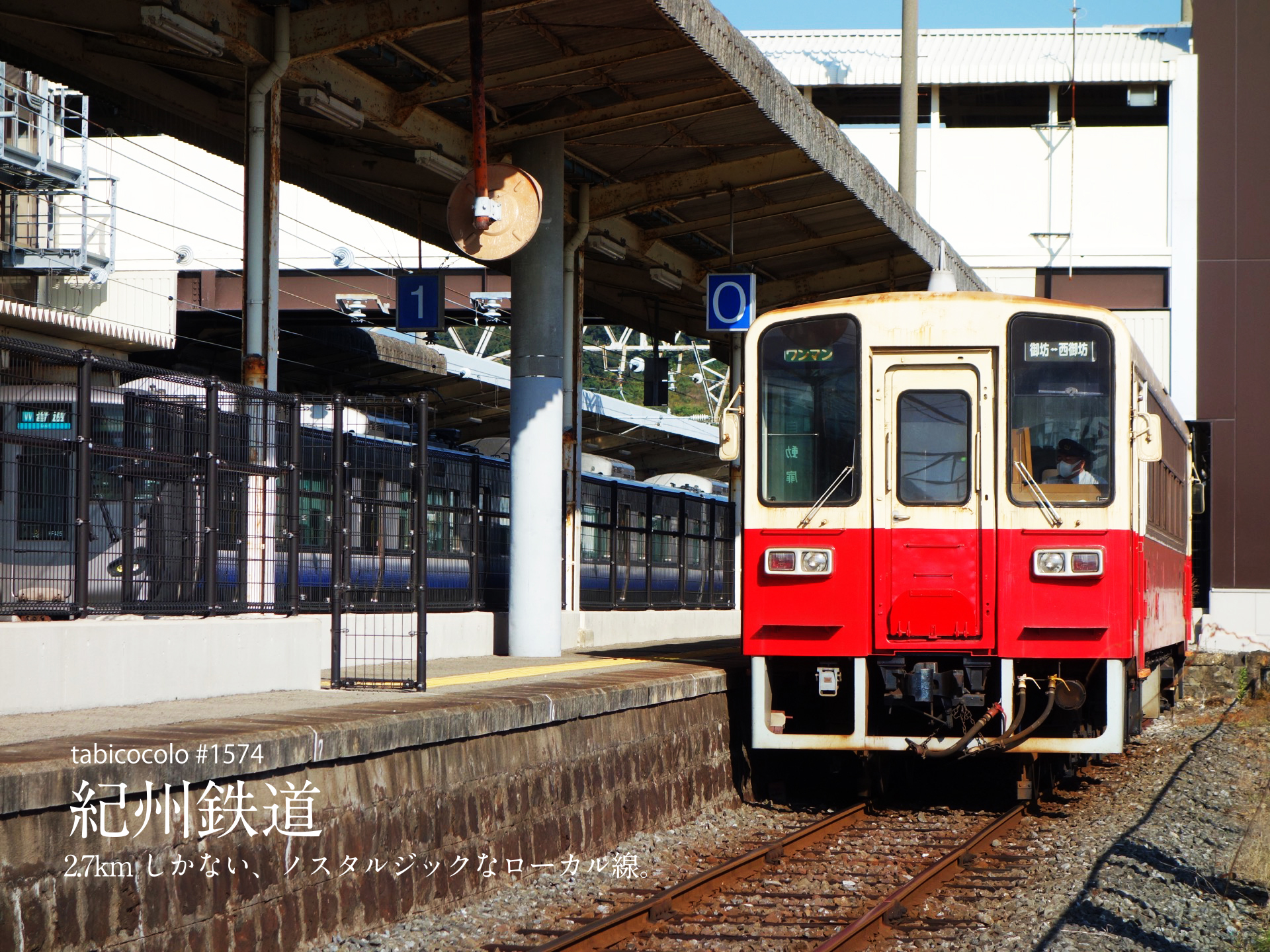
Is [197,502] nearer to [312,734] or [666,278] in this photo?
[312,734]

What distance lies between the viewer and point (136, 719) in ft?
23.3

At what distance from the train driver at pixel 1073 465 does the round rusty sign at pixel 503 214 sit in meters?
4.39

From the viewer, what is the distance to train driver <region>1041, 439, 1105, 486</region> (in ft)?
35.1

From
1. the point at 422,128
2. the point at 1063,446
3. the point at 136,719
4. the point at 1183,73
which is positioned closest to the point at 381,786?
the point at 136,719

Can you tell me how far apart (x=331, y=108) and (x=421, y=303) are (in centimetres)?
316

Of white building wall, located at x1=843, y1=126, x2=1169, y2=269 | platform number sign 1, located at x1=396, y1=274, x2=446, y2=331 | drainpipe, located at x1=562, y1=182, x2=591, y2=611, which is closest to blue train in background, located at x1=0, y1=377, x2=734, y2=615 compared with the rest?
platform number sign 1, located at x1=396, y1=274, x2=446, y2=331

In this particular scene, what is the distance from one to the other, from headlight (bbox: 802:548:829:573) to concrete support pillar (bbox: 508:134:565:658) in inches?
141

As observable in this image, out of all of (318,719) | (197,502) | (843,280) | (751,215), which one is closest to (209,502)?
(197,502)

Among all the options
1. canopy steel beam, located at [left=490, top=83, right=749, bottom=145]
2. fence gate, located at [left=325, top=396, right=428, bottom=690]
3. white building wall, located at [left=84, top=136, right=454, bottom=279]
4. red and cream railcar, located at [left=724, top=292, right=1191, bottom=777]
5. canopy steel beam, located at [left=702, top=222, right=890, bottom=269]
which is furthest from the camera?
white building wall, located at [left=84, top=136, right=454, bottom=279]

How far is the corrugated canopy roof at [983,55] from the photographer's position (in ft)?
100

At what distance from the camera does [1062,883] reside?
8.67 meters

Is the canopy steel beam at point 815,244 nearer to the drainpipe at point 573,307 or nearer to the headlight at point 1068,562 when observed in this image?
the drainpipe at point 573,307

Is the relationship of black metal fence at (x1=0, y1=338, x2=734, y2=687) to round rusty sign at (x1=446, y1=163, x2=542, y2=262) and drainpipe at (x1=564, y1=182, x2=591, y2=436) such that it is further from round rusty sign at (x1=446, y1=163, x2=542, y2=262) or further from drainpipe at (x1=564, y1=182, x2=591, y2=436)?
drainpipe at (x1=564, y1=182, x2=591, y2=436)

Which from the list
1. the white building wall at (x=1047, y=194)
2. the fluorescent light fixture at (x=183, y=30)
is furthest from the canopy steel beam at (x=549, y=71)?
the white building wall at (x=1047, y=194)
